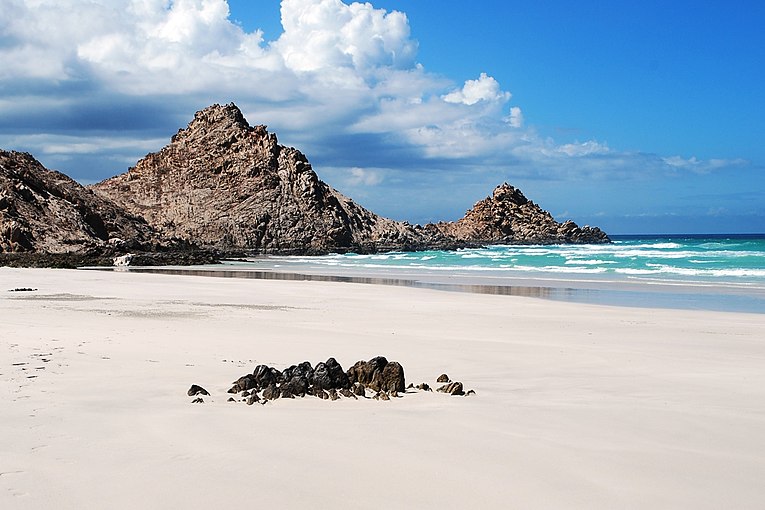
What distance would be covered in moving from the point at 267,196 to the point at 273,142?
796 cm

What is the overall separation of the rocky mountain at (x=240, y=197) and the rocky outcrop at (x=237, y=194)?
4.2 inches

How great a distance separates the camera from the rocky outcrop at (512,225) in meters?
105

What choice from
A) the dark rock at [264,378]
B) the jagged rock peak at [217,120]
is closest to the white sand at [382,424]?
the dark rock at [264,378]

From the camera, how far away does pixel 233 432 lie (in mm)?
4750

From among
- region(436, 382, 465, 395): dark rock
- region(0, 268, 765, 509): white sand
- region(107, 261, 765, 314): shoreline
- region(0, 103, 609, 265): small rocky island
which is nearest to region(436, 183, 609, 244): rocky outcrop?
region(0, 103, 609, 265): small rocky island

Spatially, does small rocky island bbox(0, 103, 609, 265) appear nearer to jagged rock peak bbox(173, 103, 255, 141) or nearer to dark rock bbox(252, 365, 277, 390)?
jagged rock peak bbox(173, 103, 255, 141)

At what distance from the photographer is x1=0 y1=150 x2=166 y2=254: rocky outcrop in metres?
39.5

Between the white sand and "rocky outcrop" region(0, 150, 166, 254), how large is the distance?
32.2 m

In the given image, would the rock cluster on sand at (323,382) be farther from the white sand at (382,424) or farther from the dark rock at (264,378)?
the white sand at (382,424)

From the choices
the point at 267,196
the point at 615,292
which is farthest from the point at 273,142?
the point at 615,292

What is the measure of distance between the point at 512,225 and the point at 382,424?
104778mm

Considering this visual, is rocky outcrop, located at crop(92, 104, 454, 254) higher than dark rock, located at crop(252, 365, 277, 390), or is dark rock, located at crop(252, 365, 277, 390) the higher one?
rocky outcrop, located at crop(92, 104, 454, 254)

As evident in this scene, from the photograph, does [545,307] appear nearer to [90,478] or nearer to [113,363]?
[113,363]

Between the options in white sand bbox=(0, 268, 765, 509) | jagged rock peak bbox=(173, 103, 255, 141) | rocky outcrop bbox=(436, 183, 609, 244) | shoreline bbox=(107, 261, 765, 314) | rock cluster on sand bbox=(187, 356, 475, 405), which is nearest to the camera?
white sand bbox=(0, 268, 765, 509)
